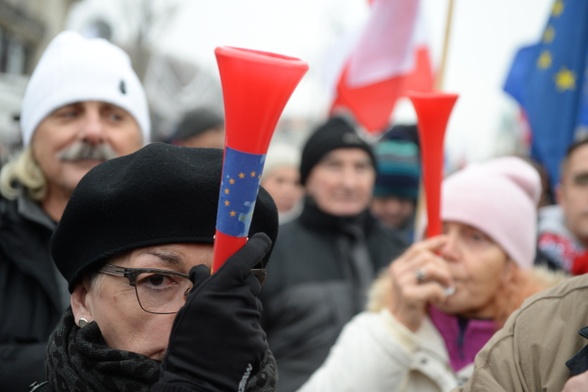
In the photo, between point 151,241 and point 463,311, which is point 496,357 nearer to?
point 151,241

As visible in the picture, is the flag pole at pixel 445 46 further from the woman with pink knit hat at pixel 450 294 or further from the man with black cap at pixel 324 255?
the woman with pink knit hat at pixel 450 294

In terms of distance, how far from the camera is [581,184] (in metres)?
4.01

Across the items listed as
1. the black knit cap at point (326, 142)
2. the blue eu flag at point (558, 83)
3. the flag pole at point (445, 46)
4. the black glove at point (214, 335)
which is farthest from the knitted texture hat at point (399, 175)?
the black glove at point (214, 335)

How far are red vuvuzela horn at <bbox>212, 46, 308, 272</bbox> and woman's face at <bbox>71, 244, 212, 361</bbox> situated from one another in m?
0.33

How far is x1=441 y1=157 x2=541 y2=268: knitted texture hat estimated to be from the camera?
9.92ft

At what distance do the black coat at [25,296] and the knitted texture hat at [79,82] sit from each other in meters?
0.47

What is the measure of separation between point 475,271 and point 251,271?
1403 mm

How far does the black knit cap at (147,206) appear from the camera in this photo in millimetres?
1898

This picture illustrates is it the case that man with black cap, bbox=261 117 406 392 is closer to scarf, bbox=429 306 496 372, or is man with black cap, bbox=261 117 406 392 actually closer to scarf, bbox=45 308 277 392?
scarf, bbox=429 306 496 372

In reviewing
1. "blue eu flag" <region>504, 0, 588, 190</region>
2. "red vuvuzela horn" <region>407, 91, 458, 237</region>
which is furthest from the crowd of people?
"blue eu flag" <region>504, 0, 588, 190</region>

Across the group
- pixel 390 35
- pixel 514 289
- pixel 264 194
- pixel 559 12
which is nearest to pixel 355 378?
pixel 514 289

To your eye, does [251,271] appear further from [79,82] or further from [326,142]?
[326,142]

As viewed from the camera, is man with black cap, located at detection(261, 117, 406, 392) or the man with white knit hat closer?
the man with white knit hat

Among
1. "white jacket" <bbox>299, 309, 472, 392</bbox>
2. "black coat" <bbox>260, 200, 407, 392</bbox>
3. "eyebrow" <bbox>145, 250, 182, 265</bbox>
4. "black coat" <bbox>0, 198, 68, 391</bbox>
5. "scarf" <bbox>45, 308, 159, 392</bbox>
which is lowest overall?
"black coat" <bbox>260, 200, 407, 392</bbox>
